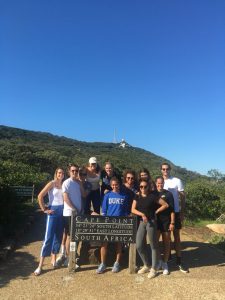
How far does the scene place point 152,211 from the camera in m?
6.01

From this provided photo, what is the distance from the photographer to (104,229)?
6160 mm

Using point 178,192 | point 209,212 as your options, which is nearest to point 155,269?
point 178,192

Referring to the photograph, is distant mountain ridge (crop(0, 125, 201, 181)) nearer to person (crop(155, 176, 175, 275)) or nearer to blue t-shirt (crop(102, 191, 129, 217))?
person (crop(155, 176, 175, 275))

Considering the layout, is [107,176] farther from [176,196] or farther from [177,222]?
[177,222]

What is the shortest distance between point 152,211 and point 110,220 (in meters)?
0.73

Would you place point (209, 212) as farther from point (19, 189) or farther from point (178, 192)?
point (178, 192)

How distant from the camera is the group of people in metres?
6.02

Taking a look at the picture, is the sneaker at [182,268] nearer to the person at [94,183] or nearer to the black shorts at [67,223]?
the person at [94,183]

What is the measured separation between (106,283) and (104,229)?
926 mm

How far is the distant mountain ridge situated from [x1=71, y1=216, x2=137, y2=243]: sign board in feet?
9.71

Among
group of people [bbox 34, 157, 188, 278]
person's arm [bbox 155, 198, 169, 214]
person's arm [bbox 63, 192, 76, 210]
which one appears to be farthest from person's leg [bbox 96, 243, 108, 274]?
person's arm [bbox 155, 198, 169, 214]

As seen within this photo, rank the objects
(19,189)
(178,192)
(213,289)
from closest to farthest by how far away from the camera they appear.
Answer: (213,289)
(178,192)
(19,189)

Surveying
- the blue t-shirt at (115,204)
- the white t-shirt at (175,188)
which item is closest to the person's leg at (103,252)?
the blue t-shirt at (115,204)

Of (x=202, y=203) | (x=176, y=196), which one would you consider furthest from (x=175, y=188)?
(x=202, y=203)
